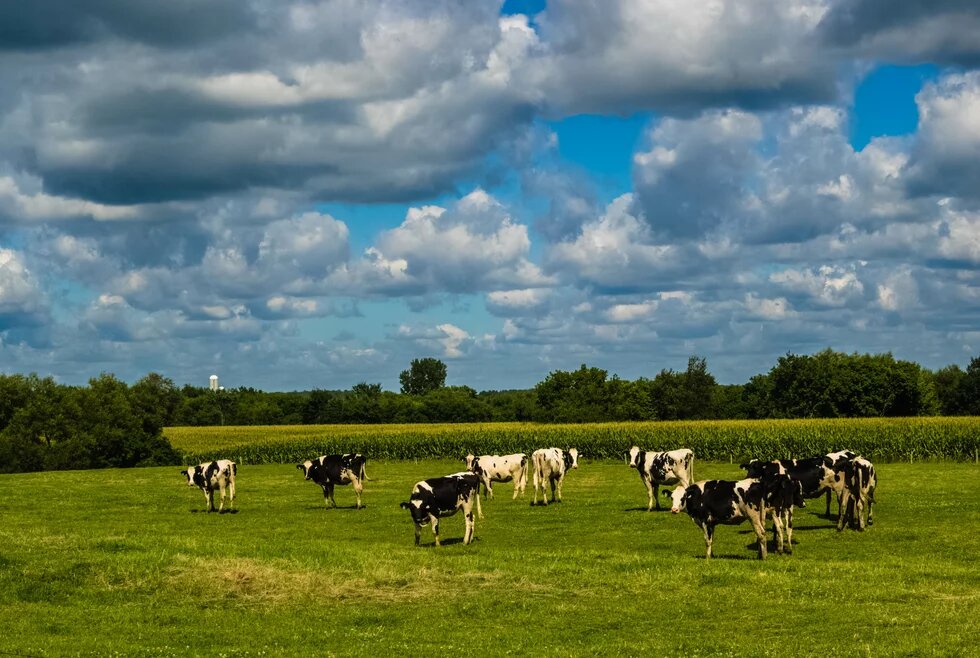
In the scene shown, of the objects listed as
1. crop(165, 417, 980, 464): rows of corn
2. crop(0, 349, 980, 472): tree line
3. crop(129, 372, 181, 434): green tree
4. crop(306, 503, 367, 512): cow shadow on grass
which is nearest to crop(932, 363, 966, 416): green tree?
crop(0, 349, 980, 472): tree line

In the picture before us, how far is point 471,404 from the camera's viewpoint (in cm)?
15862

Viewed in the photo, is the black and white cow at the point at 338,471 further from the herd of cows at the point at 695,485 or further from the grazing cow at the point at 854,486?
the grazing cow at the point at 854,486

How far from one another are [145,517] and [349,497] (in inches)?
382

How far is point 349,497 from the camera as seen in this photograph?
153ft

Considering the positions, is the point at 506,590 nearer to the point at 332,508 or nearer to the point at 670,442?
the point at 332,508

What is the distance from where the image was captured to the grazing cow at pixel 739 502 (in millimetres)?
25031

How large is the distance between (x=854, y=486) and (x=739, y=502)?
6.93m

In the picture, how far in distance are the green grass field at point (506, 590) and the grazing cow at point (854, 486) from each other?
2.15 ft

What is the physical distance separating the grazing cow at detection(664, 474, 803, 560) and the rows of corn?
43.7 meters

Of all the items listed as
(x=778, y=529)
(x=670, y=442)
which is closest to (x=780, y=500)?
(x=778, y=529)

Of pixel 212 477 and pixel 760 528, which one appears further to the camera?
pixel 212 477

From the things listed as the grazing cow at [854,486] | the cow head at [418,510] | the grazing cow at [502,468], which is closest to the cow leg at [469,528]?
the cow head at [418,510]

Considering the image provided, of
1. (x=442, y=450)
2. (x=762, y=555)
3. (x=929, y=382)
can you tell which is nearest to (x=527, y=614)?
(x=762, y=555)

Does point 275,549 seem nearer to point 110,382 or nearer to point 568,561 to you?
point 568,561
